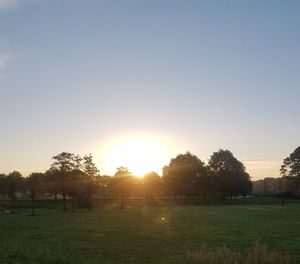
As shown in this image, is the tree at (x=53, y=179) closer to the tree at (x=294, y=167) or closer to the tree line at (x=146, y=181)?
the tree line at (x=146, y=181)

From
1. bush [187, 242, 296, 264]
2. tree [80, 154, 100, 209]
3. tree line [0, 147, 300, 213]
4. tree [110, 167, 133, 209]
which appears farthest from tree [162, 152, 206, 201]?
bush [187, 242, 296, 264]

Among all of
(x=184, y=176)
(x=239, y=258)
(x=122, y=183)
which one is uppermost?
(x=184, y=176)


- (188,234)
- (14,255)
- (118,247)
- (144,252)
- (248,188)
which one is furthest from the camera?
(248,188)

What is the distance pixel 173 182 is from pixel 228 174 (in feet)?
67.2

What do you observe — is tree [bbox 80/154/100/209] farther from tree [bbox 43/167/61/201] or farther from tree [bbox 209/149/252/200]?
tree [bbox 209/149/252/200]

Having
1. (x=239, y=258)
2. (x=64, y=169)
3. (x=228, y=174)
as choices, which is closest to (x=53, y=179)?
(x=64, y=169)

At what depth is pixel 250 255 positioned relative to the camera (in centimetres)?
2786

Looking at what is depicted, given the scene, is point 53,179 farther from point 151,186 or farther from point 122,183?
point 151,186

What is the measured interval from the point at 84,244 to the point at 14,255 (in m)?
10.8

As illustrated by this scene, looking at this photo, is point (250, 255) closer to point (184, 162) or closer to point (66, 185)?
point (66, 185)

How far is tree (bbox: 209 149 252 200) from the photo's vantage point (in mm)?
161875

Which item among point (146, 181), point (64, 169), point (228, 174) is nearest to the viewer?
point (64, 169)

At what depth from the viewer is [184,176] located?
156 metres

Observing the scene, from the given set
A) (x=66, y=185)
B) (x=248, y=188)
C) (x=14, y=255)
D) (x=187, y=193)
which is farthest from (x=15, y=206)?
(x=14, y=255)
